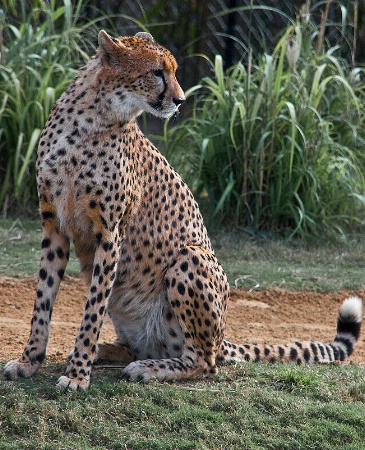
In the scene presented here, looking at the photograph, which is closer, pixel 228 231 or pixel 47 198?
pixel 47 198

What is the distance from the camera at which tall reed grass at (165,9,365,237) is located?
20.9 ft

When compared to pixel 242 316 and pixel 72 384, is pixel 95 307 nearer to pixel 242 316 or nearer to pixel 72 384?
pixel 72 384

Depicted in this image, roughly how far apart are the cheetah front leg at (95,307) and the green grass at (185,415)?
11 cm

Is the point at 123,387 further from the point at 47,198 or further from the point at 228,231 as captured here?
the point at 228,231

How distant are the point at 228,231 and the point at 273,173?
0.57 meters

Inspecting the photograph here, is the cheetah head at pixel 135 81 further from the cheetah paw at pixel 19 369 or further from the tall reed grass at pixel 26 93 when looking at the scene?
the tall reed grass at pixel 26 93

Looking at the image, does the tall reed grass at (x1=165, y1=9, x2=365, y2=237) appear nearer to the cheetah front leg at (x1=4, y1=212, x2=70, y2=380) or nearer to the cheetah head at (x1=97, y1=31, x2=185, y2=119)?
the cheetah head at (x1=97, y1=31, x2=185, y2=119)

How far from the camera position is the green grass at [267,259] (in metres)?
5.58

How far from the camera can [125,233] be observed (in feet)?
11.9

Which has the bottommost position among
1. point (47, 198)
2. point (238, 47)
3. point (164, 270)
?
point (164, 270)

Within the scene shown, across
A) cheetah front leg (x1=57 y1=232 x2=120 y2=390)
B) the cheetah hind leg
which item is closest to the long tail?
the cheetah hind leg

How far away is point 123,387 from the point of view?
3338mm

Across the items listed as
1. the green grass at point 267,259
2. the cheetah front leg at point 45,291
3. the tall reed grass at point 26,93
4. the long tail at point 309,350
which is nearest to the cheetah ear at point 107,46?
the cheetah front leg at point 45,291

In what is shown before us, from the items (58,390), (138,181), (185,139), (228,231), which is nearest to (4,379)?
(58,390)
